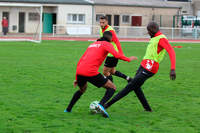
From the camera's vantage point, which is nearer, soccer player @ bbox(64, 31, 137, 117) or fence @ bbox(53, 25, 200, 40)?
soccer player @ bbox(64, 31, 137, 117)

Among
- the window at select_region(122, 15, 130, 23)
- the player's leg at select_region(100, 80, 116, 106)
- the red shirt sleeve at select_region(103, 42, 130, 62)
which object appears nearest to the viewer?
the red shirt sleeve at select_region(103, 42, 130, 62)

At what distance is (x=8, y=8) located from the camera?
4944 cm

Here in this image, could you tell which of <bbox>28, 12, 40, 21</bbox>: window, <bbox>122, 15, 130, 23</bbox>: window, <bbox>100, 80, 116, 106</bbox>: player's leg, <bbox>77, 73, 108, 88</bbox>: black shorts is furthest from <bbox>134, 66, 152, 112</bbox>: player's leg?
<bbox>122, 15, 130, 23</bbox>: window

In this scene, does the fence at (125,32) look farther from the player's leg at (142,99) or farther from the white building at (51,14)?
the player's leg at (142,99)

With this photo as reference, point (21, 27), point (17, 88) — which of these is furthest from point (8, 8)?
point (17, 88)

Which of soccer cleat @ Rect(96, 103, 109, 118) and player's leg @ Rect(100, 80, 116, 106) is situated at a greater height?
player's leg @ Rect(100, 80, 116, 106)

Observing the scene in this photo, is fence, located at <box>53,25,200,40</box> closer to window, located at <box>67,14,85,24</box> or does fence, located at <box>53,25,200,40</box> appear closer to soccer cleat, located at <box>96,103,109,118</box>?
window, located at <box>67,14,85,24</box>

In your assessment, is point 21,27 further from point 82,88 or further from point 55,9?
Answer: point 82,88

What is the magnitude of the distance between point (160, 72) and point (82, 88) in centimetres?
846

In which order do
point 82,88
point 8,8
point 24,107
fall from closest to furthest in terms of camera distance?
point 82,88 < point 24,107 < point 8,8

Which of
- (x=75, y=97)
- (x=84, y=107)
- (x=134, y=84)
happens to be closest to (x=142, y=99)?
(x=134, y=84)

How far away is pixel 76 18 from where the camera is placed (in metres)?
54.0

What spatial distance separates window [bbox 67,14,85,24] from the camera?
176 feet

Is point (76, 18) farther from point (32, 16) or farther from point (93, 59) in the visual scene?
point (93, 59)
